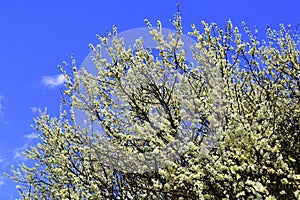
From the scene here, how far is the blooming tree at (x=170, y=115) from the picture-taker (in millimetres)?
4125

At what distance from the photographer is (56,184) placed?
260 inches

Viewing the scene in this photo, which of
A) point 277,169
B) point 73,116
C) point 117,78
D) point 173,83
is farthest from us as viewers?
point 73,116

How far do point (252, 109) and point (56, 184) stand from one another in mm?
3169

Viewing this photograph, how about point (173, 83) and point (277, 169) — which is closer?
point (277, 169)

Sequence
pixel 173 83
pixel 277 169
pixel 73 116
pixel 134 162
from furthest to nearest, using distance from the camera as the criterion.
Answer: pixel 73 116, pixel 173 83, pixel 134 162, pixel 277 169

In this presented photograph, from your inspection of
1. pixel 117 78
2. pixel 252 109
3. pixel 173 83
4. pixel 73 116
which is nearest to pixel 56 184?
pixel 73 116

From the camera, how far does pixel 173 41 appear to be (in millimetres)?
5652

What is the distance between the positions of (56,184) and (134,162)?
2.19 m

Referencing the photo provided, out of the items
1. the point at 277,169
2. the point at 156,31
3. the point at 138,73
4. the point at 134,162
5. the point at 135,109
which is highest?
the point at 156,31

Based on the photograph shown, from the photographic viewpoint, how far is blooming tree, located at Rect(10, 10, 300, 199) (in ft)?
13.5

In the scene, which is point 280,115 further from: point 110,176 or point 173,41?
point 110,176

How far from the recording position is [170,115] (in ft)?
16.2

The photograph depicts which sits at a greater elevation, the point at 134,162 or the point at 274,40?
the point at 274,40

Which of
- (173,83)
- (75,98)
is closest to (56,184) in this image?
(75,98)
